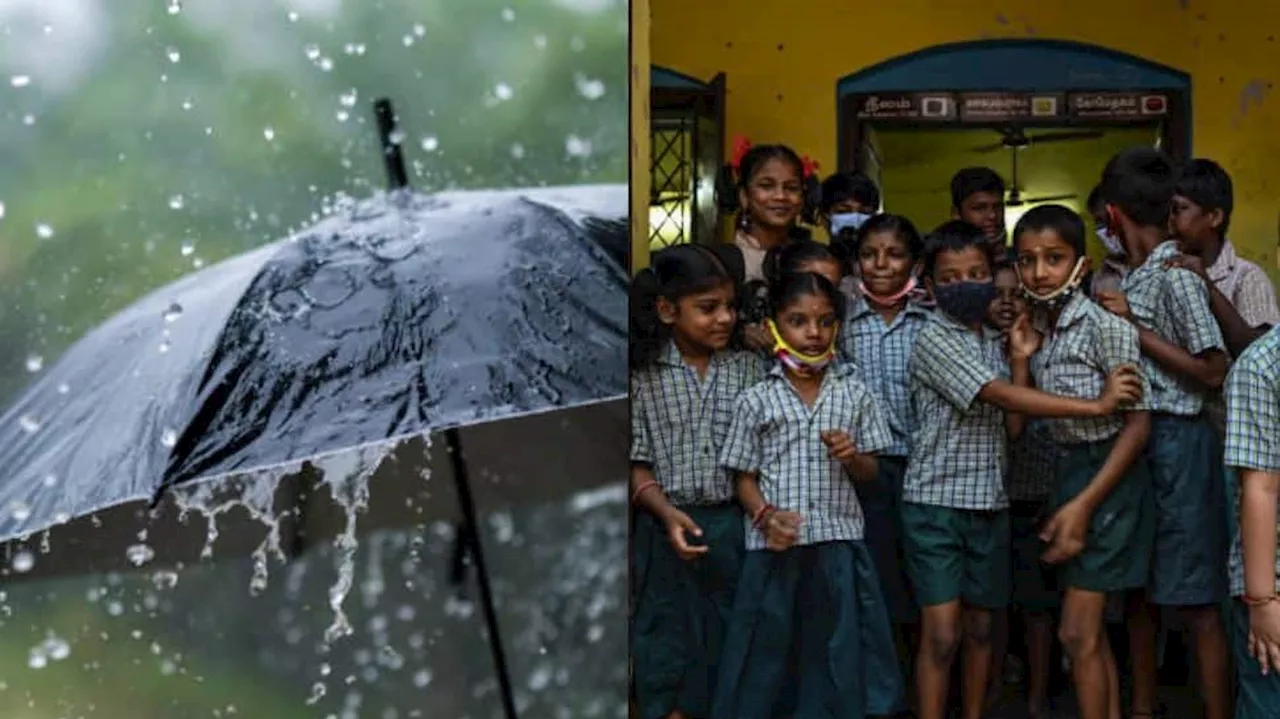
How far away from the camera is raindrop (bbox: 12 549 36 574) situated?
3.35 meters

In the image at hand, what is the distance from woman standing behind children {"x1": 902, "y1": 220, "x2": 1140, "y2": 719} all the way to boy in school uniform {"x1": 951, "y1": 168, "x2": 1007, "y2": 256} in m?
0.88

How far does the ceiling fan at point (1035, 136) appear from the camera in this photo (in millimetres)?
7762

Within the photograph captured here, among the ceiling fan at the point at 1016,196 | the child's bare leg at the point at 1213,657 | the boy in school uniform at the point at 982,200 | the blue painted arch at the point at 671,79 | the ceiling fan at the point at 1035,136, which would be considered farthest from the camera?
the ceiling fan at the point at 1016,196

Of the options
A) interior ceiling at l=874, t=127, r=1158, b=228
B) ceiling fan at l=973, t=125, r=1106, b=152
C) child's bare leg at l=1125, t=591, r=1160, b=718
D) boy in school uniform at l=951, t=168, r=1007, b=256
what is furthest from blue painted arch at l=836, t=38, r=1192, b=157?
child's bare leg at l=1125, t=591, r=1160, b=718

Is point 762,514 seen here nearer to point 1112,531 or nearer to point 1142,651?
point 1112,531

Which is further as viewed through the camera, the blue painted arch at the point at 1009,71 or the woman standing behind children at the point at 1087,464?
the blue painted arch at the point at 1009,71

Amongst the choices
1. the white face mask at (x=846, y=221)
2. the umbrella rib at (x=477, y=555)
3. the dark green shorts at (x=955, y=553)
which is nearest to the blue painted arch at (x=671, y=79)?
the white face mask at (x=846, y=221)

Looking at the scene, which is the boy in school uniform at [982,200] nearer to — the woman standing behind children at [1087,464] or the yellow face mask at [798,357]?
the woman standing behind children at [1087,464]

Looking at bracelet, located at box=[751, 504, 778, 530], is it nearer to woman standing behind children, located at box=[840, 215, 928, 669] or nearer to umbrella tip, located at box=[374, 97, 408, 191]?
woman standing behind children, located at box=[840, 215, 928, 669]

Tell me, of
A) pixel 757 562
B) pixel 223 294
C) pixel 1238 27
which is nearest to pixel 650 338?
pixel 757 562

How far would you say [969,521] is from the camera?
4.15 m

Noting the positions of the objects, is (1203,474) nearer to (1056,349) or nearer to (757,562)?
(1056,349)

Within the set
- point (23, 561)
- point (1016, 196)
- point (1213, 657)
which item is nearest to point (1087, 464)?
point (1213, 657)

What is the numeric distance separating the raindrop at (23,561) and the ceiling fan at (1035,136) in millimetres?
5180
